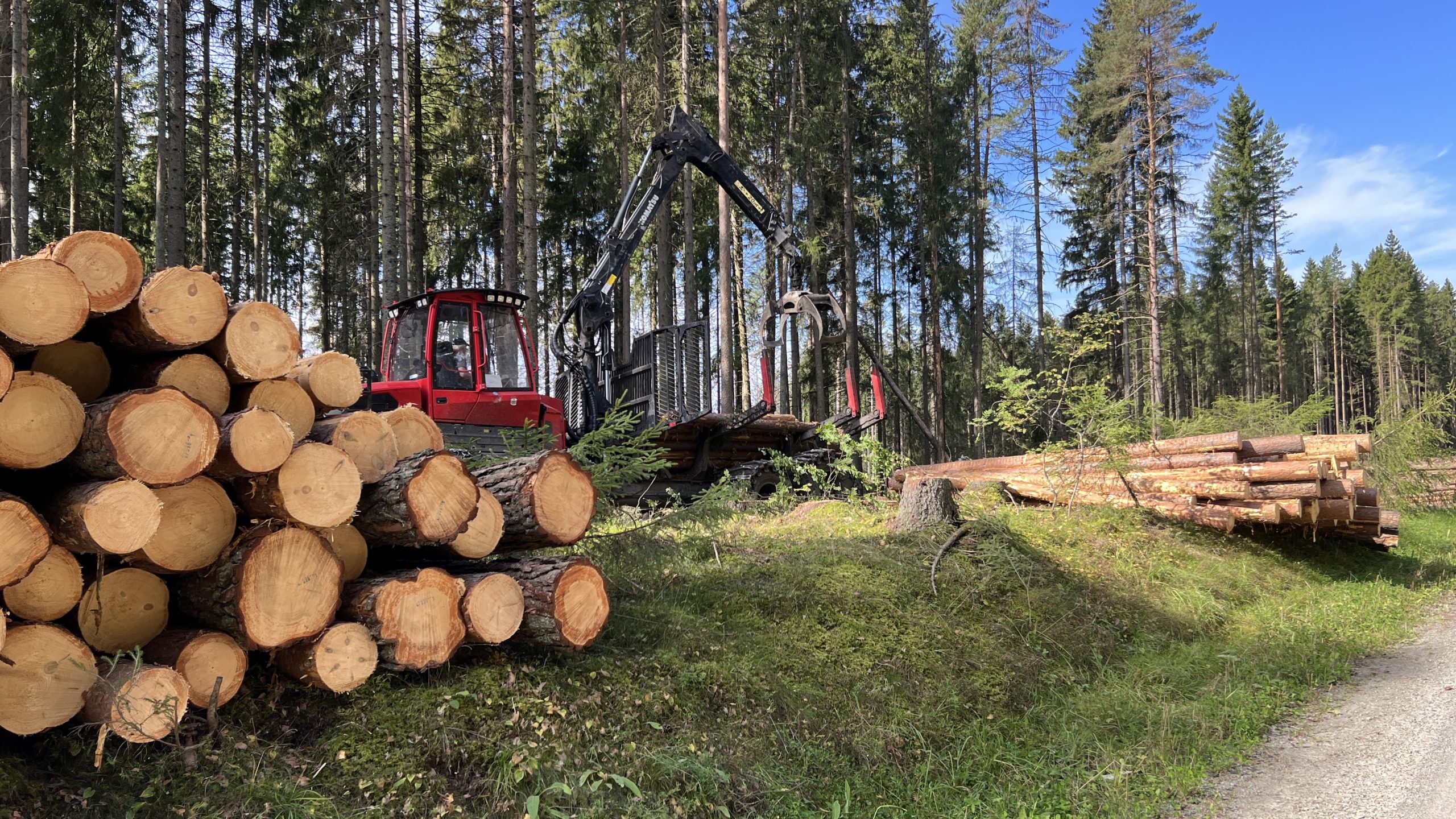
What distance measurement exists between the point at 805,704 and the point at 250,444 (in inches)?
109

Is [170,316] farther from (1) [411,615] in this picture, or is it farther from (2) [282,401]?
(1) [411,615]

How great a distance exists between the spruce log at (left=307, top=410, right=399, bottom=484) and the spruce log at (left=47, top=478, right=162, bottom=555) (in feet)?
2.56

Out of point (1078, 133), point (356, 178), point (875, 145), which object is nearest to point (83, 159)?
point (356, 178)

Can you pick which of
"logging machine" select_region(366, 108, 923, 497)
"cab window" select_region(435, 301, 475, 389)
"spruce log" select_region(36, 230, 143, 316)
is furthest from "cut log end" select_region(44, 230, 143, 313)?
"cab window" select_region(435, 301, 475, 389)

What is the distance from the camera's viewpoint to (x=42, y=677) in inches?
107

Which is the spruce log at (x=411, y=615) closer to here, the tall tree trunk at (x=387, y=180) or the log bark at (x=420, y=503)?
the log bark at (x=420, y=503)

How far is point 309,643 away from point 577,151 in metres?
27.8

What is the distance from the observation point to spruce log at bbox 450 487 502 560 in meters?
3.75

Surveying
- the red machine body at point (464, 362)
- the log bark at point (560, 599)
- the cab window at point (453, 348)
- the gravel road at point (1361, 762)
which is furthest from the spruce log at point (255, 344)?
the cab window at point (453, 348)

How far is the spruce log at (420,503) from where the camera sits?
11.0ft

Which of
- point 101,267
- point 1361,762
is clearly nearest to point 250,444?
point 101,267

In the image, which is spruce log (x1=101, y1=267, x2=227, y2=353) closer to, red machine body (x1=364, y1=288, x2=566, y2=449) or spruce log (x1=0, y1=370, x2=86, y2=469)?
spruce log (x1=0, y1=370, x2=86, y2=469)

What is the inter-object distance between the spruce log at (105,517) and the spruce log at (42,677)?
301 mm

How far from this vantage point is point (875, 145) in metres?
26.3
